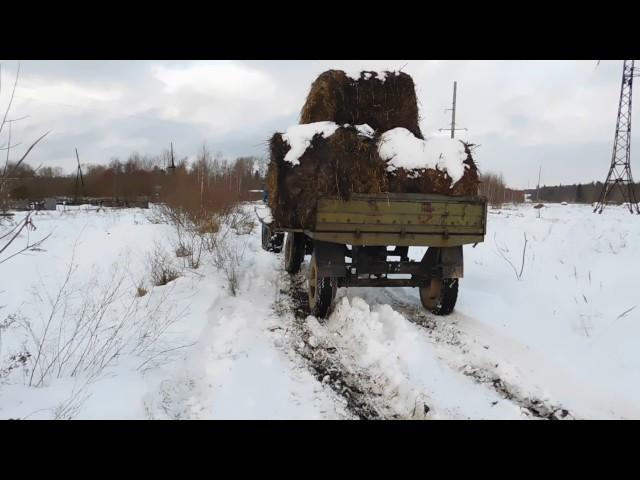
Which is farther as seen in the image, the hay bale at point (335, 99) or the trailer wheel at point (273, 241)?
the trailer wheel at point (273, 241)

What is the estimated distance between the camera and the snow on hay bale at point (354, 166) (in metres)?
4.41

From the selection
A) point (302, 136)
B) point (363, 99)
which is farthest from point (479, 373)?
point (363, 99)

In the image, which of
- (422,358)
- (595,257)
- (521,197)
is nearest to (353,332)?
(422,358)

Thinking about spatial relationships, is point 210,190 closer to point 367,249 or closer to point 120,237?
point 120,237

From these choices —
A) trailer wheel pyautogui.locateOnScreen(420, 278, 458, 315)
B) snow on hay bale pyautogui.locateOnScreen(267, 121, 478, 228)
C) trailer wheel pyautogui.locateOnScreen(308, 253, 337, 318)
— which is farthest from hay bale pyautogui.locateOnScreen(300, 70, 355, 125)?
trailer wheel pyautogui.locateOnScreen(420, 278, 458, 315)

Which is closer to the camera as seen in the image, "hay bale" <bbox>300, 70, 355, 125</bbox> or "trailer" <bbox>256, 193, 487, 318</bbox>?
"trailer" <bbox>256, 193, 487, 318</bbox>

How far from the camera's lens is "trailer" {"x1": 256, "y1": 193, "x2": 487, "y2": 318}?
4.29m

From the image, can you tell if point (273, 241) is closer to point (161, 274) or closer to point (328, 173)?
point (161, 274)

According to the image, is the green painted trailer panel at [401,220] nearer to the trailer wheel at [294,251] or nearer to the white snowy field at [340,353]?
the white snowy field at [340,353]

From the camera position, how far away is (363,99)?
546 centimetres

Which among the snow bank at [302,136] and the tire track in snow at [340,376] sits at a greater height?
the snow bank at [302,136]

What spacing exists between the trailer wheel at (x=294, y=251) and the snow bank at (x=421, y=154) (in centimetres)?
272

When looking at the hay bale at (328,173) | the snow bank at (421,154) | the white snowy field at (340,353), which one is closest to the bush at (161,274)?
the white snowy field at (340,353)

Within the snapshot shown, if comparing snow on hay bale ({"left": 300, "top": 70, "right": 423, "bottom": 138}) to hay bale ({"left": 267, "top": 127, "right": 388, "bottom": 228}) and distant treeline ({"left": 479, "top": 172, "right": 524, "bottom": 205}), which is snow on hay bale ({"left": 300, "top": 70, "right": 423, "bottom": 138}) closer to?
hay bale ({"left": 267, "top": 127, "right": 388, "bottom": 228})
